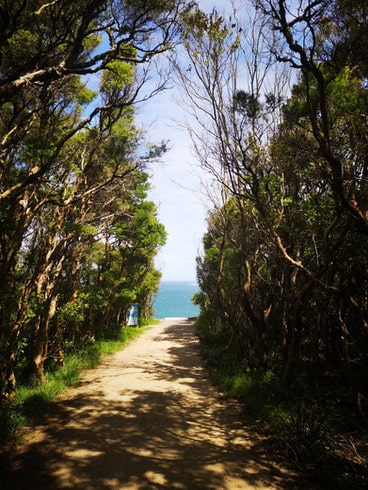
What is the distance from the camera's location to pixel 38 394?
6.70 meters

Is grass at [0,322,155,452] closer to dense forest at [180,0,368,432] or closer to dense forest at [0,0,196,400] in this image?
dense forest at [0,0,196,400]

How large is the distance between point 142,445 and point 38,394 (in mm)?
3159

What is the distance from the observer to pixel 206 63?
692cm

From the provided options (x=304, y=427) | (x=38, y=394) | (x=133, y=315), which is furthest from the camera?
(x=133, y=315)

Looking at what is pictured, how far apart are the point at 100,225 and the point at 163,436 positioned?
8.95 m

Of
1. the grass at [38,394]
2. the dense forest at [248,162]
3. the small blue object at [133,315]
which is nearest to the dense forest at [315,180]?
the dense forest at [248,162]

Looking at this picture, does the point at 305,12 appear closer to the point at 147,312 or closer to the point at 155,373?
the point at 155,373

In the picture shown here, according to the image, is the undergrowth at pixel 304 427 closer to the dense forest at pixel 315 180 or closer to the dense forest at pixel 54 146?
the dense forest at pixel 315 180

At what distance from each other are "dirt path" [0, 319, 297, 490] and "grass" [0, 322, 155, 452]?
31 centimetres

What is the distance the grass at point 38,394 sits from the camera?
5270mm

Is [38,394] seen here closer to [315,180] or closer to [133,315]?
[315,180]

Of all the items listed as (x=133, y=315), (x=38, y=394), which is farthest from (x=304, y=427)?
(x=133, y=315)

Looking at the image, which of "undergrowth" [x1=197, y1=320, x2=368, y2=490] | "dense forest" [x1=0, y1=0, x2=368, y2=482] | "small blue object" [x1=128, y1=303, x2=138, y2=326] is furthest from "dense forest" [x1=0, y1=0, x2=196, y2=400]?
"small blue object" [x1=128, y1=303, x2=138, y2=326]

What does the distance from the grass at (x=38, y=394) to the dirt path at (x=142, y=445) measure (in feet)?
1.01
